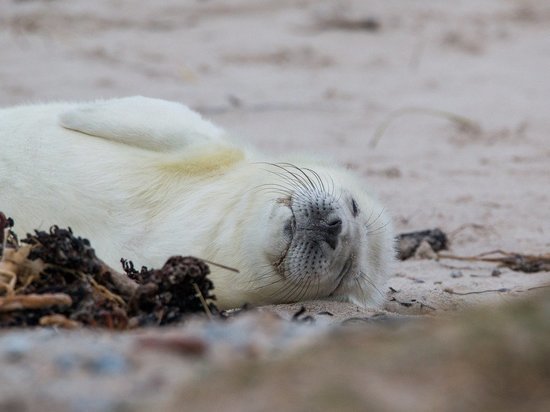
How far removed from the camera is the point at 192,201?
4.27 m

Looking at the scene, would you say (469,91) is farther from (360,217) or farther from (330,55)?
(360,217)

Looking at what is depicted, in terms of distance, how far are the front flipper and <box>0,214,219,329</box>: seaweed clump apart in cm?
109

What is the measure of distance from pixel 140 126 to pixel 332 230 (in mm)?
1053

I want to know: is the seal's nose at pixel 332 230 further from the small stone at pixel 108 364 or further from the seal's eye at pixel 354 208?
the small stone at pixel 108 364

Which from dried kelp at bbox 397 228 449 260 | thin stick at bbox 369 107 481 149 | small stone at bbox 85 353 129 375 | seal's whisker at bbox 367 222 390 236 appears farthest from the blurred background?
small stone at bbox 85 353 129 375

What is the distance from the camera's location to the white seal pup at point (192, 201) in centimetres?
394

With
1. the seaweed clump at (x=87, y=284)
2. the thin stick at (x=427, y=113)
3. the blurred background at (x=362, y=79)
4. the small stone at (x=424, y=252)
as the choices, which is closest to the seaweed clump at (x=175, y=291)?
the seaweed clump at (x=87, y=284)

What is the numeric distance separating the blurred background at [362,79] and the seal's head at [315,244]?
53.5 inches

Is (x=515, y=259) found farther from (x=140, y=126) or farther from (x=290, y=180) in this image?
(x=140, y=126)

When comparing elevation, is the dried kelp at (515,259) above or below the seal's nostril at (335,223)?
below

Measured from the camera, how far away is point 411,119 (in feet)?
26.1

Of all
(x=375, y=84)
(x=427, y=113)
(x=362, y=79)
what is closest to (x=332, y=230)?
(x=427, y=113)

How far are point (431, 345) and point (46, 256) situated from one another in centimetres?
170

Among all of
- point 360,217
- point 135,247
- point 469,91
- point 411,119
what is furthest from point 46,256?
point 469,91
